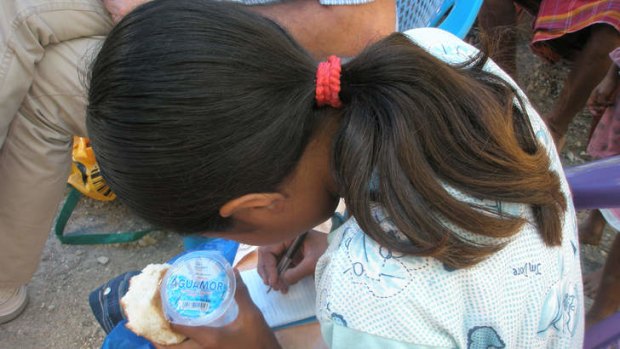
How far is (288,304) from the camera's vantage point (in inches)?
42.9

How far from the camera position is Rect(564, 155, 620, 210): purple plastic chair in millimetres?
928

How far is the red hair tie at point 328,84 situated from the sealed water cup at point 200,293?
1.29ft

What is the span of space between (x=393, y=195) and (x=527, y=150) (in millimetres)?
221

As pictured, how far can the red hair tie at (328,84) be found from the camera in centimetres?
71

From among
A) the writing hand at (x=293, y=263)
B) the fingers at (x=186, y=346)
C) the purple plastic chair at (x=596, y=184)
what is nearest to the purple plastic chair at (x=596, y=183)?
the purple plastic chair at (x=596, y=184)

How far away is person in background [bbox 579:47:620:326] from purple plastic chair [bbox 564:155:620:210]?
0.48m

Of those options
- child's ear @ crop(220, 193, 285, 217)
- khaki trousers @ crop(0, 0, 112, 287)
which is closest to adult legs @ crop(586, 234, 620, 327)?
child's ear @ crop(220, 193, 285, 217)

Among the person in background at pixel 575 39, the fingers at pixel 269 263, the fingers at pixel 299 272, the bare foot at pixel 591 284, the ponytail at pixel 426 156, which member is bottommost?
the bare foot at pixel 591 284

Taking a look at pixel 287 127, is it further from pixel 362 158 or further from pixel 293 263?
pixel 293 263

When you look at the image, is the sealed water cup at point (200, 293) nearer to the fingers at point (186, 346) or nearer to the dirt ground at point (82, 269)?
the fingers at point (186, 346)

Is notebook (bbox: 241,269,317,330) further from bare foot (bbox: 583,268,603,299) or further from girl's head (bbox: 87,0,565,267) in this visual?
bare foot (bbox: 583,268,603,299)

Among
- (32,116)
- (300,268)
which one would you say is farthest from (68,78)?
(300,268)

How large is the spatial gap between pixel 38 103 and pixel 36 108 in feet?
0.05

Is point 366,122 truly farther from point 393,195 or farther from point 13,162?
point 13,162
